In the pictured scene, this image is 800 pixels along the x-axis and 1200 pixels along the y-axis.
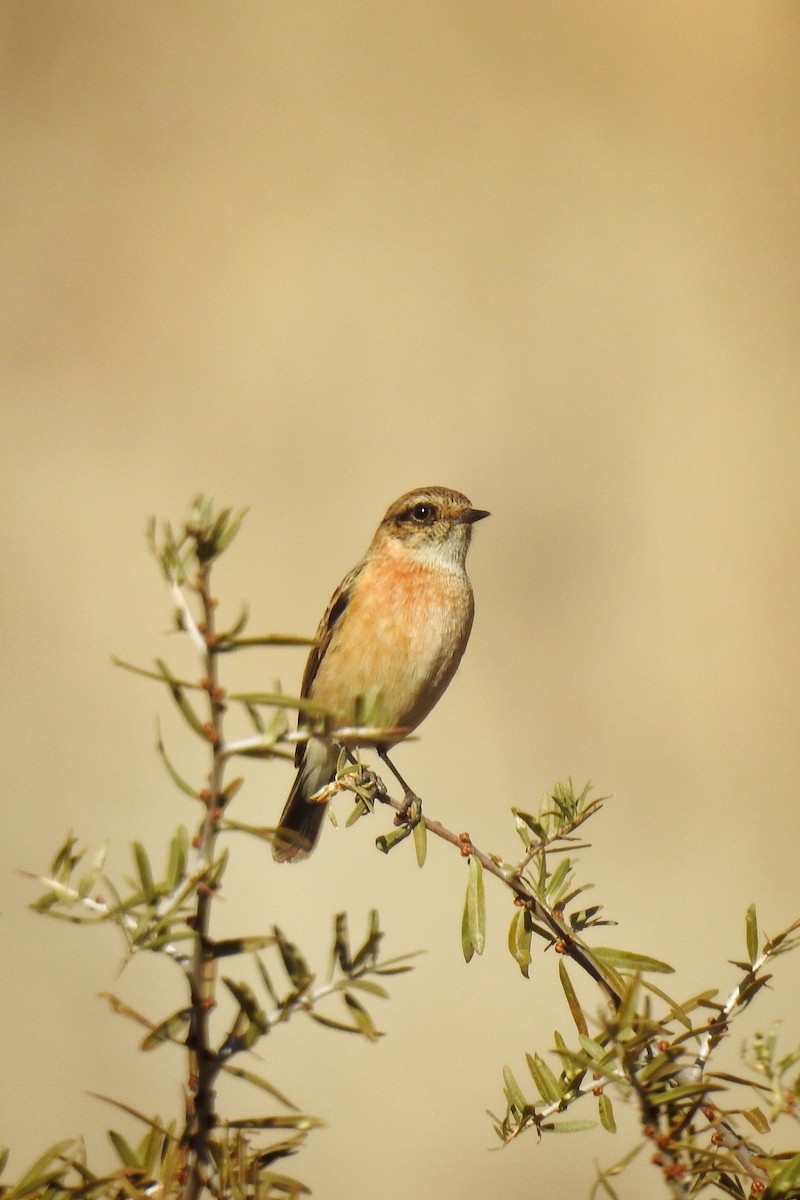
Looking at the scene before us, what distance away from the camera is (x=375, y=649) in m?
3.07

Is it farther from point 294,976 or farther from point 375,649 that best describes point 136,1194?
point 375,649

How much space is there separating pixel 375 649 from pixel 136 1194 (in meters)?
Result: 2.42

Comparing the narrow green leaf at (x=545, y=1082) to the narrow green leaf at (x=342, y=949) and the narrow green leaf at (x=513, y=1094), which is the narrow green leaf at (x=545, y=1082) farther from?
the narrow green leaf at (x=342, y=949)

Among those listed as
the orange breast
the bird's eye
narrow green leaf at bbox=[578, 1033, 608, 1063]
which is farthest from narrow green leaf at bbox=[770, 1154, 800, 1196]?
the bird's eye

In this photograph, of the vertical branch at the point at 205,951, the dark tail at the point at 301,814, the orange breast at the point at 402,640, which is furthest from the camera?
the dark tail at the point at 301,814

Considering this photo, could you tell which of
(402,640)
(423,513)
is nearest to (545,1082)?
(402,640)

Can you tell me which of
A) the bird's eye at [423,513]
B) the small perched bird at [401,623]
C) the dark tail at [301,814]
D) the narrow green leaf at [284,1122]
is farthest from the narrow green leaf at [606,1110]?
the bird's eye at [423,513]

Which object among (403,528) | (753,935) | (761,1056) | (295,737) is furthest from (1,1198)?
(403,528)

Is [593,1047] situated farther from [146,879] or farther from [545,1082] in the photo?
[146,879]

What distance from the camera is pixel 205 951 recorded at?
1.96 feet

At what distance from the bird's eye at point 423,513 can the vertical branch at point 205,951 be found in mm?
2794

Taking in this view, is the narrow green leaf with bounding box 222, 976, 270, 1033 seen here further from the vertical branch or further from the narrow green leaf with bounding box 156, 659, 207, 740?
the narrow green leaf with bounding box 156, 659, 207, 740

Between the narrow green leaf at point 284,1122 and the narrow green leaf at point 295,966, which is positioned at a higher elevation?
the narrow green leaf at point 295,966

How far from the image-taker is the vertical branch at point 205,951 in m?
0.58
